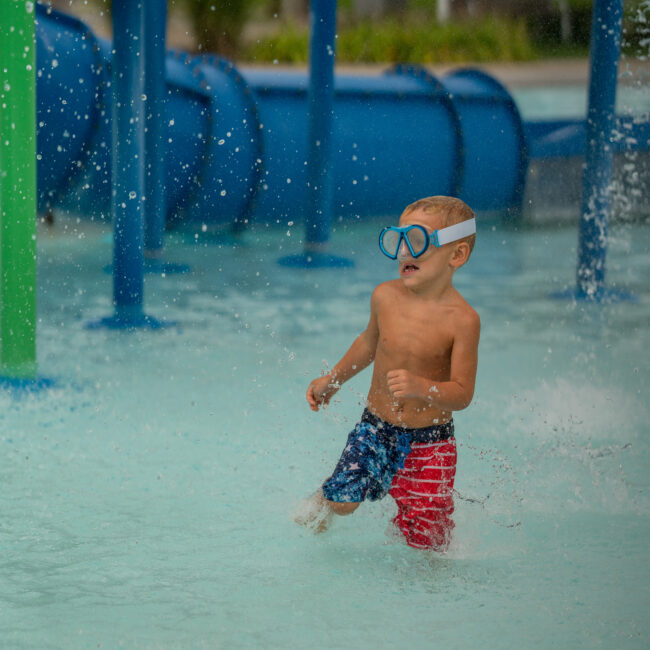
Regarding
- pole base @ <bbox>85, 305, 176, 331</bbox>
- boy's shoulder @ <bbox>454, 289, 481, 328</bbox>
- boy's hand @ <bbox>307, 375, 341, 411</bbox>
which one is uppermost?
boy's shoulder @ <bbox>454, 289, 481, 328</bbox>

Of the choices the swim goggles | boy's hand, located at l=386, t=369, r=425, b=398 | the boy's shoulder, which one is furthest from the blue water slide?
boy's hand, located at l=386, t=369, r=425, b=398

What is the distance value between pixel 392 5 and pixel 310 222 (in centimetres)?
2080

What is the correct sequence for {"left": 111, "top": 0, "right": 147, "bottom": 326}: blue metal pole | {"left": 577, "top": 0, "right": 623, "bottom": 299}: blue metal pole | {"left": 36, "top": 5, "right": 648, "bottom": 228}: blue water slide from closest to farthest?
{"left": 111, "top": 0, "right": 147, "bottom": 326}: blue metal pole → {"left": 577, "top": 0, "right": 623, "bottom": 299}: blue metal pole → {"left": 36, "top": 5, "right": 648, "bottom": 228}: blue water slide

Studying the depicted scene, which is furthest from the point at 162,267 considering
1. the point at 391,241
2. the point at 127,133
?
the point at 391,241

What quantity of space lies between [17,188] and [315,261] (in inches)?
131

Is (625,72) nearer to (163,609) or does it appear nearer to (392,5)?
(392,5)

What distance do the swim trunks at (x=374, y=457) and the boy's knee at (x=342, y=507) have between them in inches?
0.6

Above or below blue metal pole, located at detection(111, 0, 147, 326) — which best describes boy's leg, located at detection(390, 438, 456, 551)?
below

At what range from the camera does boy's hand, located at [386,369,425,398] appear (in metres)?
2.60

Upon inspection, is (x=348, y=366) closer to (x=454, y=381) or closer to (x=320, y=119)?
(x=454, y=381)

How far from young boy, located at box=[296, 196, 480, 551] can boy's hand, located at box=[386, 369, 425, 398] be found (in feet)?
0.44

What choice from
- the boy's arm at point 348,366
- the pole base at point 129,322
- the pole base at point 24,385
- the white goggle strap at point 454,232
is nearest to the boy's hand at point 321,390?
the boy's arm at point 348,366

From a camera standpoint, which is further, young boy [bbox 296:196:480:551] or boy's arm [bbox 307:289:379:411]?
boy's arm [bbox 307:289:379:411]

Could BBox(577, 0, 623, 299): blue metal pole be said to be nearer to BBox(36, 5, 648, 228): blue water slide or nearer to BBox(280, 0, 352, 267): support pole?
BBox(280, 0, 352, 267): support pole
